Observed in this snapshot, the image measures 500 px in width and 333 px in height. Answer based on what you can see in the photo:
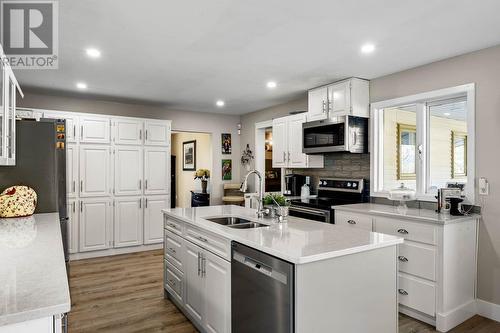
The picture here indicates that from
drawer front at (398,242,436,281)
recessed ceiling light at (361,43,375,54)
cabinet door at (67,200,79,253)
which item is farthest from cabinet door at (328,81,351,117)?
cabinet door at (67,200,79,253)

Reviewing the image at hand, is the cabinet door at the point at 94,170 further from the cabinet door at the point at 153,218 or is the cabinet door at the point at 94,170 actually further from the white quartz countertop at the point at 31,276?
the white quartz countertop at the point at 31,276

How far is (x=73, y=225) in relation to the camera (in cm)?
468

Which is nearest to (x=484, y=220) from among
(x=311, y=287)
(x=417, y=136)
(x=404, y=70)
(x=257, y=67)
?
(x=417, y=136)

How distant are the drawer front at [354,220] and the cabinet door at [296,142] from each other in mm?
1179

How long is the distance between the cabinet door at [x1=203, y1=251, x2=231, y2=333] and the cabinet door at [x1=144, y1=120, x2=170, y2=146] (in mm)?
3346

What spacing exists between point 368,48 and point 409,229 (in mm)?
1703

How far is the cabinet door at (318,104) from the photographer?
165 inches

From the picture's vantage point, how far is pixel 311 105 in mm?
4410

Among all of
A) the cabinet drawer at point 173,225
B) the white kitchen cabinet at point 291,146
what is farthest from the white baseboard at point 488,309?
the cabinet drawer at point 173,225

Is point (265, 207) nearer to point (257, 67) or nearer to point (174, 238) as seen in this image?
point (174, 238)

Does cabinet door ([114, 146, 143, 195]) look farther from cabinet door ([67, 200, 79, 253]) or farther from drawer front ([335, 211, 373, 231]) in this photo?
drawer front ([335, 211, 373, 231])

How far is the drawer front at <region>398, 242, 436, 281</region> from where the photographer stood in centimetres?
274

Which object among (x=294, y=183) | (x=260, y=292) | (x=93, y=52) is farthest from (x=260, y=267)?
(x=294, y=183)

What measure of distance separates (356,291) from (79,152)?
437 cm
